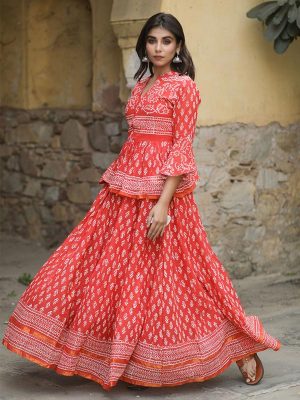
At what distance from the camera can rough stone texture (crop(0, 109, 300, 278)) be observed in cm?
619

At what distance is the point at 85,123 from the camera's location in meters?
7.05

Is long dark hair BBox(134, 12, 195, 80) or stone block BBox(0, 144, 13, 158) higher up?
long dark hair BBox(134, 12, 195, 80)

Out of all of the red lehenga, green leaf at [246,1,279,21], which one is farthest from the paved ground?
green leaf at [246,1,279,21]

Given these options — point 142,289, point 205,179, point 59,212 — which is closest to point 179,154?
point 142,289

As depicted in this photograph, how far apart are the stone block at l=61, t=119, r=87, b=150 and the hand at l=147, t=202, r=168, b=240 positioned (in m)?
3.34

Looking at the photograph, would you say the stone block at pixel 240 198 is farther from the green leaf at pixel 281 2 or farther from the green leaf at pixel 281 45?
the green leaf at pixel 281 2

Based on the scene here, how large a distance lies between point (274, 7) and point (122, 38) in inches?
37.5

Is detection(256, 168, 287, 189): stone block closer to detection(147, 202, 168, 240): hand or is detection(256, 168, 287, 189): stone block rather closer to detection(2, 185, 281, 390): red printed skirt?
detection(2, 185, 281, 390): red printed skirt

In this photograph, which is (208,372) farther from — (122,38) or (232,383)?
(122,38)

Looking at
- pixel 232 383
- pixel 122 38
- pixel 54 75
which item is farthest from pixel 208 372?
pixel 54 75

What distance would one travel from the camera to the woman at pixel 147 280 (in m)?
3.82

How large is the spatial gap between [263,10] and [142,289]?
8.76ft

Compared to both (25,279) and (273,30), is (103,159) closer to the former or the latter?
(25,279)

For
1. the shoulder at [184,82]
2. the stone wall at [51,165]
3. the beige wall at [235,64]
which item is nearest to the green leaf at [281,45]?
the beige wall at [235,64]
